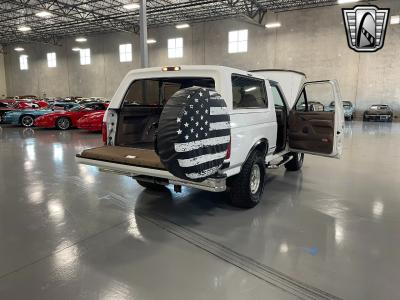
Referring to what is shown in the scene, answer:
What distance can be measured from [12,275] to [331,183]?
15.6 ft

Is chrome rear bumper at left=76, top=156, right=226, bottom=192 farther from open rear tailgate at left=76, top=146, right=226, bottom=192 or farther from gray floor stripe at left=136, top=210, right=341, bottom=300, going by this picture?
gray floor stripe at left=136, top=210, right=341, bottom=300

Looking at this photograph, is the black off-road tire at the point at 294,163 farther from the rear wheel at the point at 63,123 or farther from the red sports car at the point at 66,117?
the rear wheel at the point at 63,123

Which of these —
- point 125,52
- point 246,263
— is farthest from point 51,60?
point 246,263

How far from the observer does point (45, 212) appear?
12.3 ft

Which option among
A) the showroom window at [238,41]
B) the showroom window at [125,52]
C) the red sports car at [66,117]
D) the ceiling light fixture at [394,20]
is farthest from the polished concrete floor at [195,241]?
the showroom window at [125,52]

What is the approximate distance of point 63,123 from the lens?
43.5ft

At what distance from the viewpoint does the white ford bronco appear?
2629 millimetres

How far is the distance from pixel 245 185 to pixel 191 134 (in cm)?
138

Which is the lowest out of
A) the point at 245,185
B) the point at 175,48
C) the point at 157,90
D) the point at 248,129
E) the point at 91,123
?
the point at 245,185

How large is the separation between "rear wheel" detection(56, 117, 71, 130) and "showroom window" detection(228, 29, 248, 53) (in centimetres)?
1350

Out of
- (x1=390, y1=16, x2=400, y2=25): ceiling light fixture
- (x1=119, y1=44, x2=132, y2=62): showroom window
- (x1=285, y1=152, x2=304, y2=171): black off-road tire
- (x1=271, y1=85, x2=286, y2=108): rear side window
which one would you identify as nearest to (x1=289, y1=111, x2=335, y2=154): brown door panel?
(x1=271, y1=85, x2=286, y2=108): rear side window

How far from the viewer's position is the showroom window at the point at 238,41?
70.5 ft

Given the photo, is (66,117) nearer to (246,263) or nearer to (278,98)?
(278,98)

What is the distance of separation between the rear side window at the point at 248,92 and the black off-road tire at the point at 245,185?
26.0 inches
